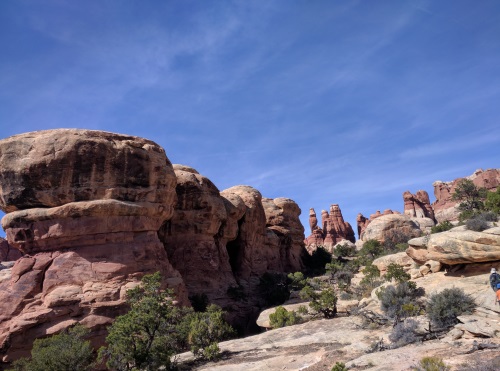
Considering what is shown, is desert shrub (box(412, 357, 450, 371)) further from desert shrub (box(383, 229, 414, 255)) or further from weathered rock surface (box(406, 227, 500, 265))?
desert shrub (box(383, 229, 414, 255))

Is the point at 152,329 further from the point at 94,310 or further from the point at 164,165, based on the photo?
the point at 164,165

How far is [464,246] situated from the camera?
65.3 feet

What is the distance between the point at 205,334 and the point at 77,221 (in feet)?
40.9

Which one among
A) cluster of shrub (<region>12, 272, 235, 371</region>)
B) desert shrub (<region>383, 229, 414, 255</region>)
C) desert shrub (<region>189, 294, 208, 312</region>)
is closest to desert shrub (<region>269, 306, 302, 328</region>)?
cluster of shrub (<region>12, 272, 235, 371</region>)

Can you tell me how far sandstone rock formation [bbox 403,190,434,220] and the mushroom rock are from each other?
90495 millimetres

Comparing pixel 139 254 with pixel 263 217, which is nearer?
pixel 139 254

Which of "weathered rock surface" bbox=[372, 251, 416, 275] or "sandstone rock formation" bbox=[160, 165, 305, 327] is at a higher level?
"sandstone rock formation" bbox=[160, 165, 305, 327]

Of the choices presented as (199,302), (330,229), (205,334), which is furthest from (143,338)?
(330,229)

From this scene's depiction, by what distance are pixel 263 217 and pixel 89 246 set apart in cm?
2580

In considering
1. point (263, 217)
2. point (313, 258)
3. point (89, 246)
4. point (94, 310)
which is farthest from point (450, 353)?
point (313, 258)

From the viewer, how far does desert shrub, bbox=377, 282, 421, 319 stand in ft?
58.7

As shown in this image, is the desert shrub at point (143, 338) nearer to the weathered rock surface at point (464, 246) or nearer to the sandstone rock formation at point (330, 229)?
the weathered rock surface at point (464, 246)

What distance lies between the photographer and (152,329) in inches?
672

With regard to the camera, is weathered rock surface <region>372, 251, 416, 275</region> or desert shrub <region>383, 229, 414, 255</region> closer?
weathered rock surface <region>372, 251, 416, 275</region>
